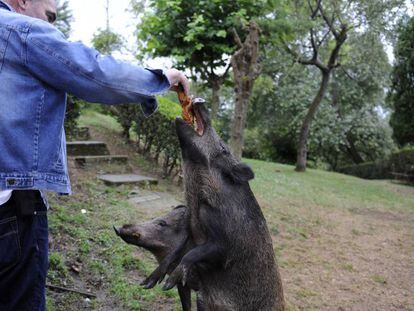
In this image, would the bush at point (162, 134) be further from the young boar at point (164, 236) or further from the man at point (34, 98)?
the man at point (34, 98)

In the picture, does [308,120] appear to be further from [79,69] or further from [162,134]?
[79,69]

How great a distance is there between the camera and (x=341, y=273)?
20.1 ft

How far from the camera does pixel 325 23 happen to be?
49.0 ft

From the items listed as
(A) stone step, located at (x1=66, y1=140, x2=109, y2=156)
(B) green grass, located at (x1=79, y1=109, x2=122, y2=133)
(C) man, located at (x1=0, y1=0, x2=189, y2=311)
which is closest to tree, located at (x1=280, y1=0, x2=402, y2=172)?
(B) green grass, located at (x1=79, y1=109, x2=122, y2=133)

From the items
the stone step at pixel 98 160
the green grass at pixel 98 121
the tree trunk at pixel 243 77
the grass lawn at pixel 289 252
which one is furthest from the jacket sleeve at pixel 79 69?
the green grass at pixel 98 121

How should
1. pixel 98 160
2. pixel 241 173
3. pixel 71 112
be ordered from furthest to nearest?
pixel 98 160, pixel 71 112, pixel 241 173

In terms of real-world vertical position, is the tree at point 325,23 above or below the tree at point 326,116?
above

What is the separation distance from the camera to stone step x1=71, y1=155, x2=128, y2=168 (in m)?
8.62

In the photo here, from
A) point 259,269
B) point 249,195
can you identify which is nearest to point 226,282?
point 259,269

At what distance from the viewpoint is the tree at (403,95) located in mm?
17312

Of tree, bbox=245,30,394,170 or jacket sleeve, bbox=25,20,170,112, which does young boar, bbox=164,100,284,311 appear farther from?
tree, bbox=245,30,394,170

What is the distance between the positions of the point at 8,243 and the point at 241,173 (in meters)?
1.34

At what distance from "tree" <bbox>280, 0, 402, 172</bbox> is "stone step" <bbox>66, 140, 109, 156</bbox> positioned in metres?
5.70

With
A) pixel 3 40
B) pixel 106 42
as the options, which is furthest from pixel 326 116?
pixel 3 40
